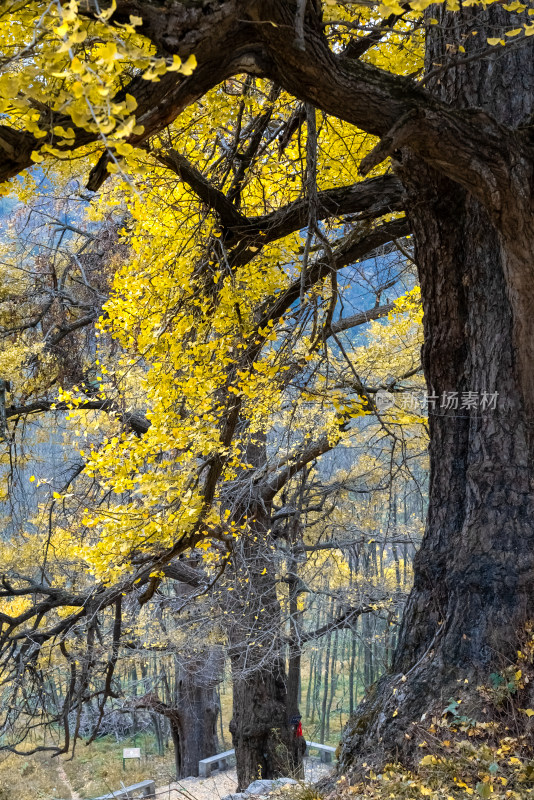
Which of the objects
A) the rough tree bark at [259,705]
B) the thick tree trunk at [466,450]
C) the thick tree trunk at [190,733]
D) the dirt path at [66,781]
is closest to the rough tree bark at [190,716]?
the thick tree trunk at [190,733]

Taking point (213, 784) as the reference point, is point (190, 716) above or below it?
above

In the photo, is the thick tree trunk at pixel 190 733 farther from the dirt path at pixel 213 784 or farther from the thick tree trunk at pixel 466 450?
the thick tree trunk at pixel 466 450

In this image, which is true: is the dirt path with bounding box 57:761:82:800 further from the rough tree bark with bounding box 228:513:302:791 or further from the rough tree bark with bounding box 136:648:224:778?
the rough tree bark with bounding box 228:513:302:791

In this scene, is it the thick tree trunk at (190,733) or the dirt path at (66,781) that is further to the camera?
the dirt path at (66,781)

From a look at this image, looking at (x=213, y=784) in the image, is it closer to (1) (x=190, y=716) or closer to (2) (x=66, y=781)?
(1) (x=190, y=716)

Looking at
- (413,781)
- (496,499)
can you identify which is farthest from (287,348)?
(413,781)

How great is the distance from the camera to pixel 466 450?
3.82 m

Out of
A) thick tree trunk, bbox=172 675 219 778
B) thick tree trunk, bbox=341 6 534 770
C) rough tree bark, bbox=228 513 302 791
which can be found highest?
thick tree trunk, bbox=341 6 534 770

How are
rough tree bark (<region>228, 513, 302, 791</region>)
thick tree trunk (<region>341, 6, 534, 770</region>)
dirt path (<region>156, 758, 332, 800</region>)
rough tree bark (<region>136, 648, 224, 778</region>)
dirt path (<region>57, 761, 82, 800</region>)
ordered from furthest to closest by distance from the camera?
dirt path (<region>57, 761, 82, 800</region>) → rough tree bark (<region>136, 648, 224, 778</region>) → dirt path (<region>156, 758, 332, 800</region>) → rough tree bark (<region>228, 513, 302, 791</region>) → thick tree trunk (<region>341, 6, 534, 770</region>)

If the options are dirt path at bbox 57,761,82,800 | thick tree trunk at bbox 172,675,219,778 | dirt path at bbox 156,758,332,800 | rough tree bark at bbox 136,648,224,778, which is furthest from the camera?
dirt path at bbox 57,761,82,800

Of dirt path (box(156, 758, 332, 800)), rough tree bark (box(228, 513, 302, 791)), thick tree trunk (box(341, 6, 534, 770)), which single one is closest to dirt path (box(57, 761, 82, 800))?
dirt path (box(156, 758, 332, 800))

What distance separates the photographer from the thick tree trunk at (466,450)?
333 centimetres

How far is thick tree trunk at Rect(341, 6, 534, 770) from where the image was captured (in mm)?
3328

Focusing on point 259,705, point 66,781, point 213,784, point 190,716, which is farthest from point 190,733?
point 66,781
